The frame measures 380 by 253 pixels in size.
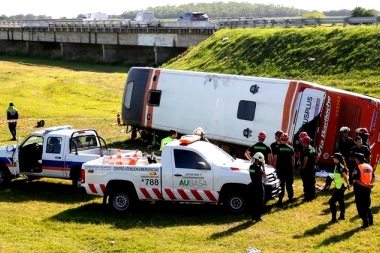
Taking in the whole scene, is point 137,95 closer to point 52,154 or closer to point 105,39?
point 52,154

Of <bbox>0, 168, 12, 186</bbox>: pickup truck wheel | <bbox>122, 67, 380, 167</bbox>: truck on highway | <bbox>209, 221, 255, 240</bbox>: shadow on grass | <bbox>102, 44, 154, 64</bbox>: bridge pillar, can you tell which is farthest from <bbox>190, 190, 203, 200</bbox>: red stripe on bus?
<bbox>102, 44, 154, 64</bbox>: bridge pillar

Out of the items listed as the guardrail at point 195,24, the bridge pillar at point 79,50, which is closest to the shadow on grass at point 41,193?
the guardrail at point 195,24

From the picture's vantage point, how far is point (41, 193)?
15.6 meters

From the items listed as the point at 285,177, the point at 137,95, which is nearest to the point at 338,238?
the point at 285,177

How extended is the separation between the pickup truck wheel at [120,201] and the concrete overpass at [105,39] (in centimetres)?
3945

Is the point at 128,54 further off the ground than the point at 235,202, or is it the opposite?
the point at 235,202

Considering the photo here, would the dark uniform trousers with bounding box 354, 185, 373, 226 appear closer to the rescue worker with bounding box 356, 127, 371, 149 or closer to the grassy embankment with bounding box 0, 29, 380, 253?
the grassy embankment with bounding box 0, 29, 380, 253

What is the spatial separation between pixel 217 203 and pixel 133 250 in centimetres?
280

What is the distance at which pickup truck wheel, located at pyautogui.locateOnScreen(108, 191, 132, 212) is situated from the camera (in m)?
13.1

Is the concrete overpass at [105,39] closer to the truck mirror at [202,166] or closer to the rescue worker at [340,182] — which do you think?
the truck mirror at [202,166]

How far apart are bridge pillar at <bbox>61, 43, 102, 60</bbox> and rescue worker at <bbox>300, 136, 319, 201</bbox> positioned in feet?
203

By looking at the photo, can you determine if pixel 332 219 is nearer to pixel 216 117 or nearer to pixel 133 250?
pixel 133 250

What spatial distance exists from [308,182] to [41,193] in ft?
23.2

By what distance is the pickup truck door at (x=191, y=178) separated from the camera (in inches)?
495
